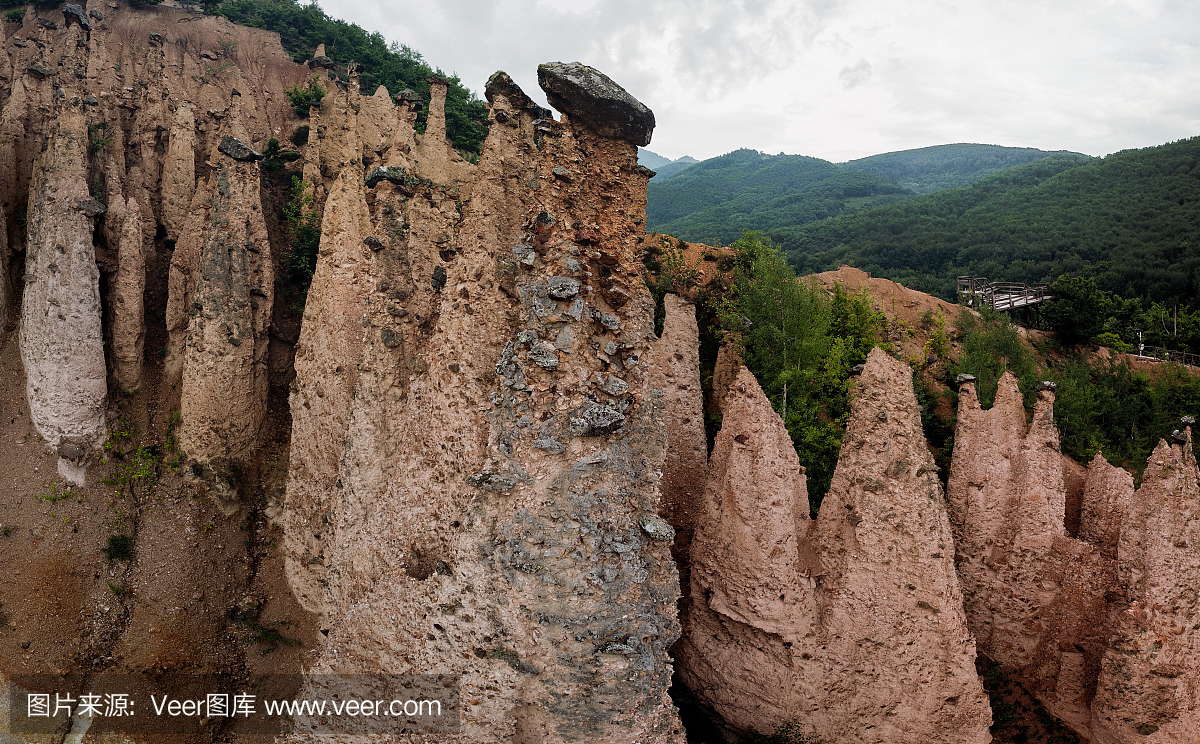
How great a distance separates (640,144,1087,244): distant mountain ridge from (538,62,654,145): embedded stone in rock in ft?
155

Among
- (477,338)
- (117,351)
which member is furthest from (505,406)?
(117,351)

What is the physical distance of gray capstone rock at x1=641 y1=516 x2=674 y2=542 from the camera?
5.82 metres

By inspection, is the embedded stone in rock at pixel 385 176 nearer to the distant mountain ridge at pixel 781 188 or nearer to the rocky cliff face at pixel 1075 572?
the rocky cliff face at pixel 1075 572

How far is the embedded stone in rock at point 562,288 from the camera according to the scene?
5.66 meters

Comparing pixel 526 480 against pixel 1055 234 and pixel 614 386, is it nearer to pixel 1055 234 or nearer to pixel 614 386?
pixel 614 386

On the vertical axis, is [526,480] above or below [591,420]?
below

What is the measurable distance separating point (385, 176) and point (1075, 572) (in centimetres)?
Answer: 1341

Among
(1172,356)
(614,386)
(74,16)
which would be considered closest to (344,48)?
(74,16)

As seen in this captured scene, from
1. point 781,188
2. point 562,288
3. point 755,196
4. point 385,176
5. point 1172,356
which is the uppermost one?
point 781,188

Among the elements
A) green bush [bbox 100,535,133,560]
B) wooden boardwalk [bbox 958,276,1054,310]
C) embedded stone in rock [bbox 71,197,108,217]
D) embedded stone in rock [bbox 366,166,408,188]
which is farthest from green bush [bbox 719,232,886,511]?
wooden boardwalk [bbox 958,276,1054,310]

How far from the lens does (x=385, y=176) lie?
8359 mm

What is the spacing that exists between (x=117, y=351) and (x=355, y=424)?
893 centimetres

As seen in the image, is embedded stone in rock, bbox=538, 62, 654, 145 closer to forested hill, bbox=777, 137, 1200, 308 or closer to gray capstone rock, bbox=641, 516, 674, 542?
gray capstone rock, bbox=641, 516, 674, 542

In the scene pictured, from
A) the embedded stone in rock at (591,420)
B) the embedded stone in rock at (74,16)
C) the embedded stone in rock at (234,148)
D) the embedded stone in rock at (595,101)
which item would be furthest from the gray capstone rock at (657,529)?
the embedded stone in rock at (74,16)
